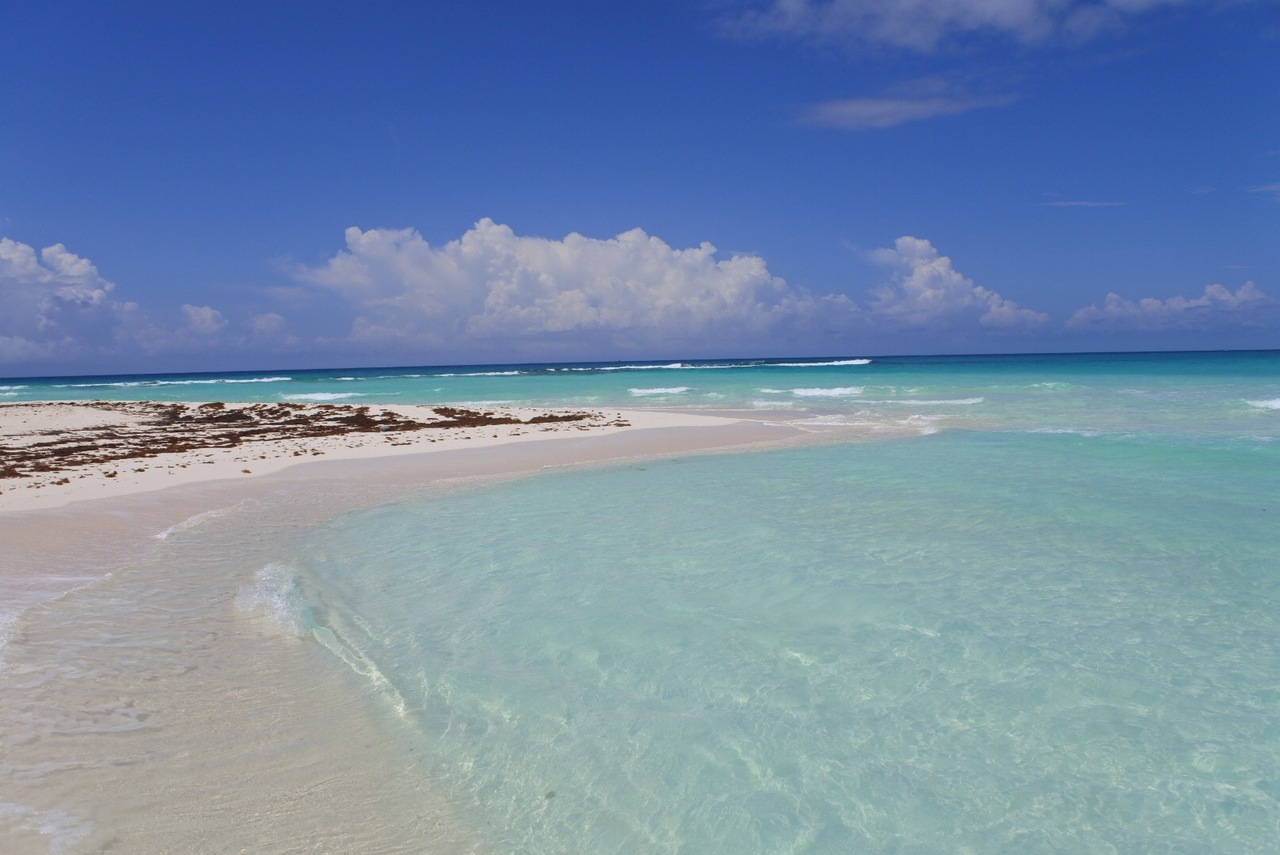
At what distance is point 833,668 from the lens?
5012mm

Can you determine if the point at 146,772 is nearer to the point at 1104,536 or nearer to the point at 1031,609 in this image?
the point at 1031,609

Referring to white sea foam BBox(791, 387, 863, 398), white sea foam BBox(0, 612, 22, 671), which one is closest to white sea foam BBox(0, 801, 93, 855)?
white sea foam BBox(0, 612, 22, 671)

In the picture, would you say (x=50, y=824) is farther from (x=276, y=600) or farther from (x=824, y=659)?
(x=824, y=659)

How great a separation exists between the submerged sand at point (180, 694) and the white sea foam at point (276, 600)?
0.12 metres

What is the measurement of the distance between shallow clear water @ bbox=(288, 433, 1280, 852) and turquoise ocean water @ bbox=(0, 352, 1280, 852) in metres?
0.02

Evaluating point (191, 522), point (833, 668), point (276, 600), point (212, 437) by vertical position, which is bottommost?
point (833, 668)

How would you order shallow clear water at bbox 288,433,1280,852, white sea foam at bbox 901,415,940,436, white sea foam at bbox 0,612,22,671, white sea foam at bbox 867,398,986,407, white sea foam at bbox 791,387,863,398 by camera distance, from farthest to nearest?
1. white sea foam at bbox 791,387,863,398
2. white sea foam at bbox 867,398,986,407
3. white sea foam at bbox 901,415,940,436
4. white sea foam at bbox 0,612,22,671
5. shallow clear water at bbox 288,433,1280,852

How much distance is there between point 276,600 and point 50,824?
324 centimetres

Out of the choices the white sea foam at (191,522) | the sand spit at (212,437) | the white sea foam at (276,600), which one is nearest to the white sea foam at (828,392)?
the sand spit at (212,437)

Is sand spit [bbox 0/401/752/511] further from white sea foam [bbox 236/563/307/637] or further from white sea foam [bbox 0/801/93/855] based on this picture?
white sea foam [bbox 0/801/93/855]

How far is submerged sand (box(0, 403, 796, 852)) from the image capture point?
3.42m

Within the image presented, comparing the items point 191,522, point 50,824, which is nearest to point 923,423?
point 191,522

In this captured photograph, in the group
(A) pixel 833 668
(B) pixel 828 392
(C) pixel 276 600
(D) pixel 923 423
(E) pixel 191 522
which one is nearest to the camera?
(A) pixel 833 668

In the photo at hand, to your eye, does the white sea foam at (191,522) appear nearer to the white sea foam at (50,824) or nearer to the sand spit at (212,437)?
the sand spit at (212,437)
